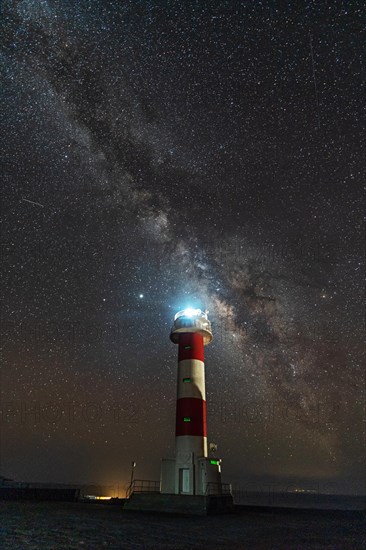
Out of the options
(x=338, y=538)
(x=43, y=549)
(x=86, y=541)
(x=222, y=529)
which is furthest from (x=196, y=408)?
(x=43, y=549)

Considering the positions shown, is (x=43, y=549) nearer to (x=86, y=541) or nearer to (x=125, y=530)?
(x=86, y=541)

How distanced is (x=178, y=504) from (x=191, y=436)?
378 centimetres

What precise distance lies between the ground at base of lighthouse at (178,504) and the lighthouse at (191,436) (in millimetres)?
789

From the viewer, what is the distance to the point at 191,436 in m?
25.3

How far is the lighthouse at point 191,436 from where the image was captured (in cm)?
2447

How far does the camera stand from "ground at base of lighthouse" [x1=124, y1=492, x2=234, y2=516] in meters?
22.6

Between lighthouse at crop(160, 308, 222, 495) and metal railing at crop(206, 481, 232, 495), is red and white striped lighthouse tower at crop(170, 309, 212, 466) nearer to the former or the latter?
lighthouse at crop(160, 308, 222, 495)

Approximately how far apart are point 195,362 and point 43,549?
1717 cm

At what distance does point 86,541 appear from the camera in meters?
12.3

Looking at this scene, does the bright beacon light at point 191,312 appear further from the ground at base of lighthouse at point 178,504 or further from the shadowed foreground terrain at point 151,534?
the shadowed foreground terrain at point 151,534

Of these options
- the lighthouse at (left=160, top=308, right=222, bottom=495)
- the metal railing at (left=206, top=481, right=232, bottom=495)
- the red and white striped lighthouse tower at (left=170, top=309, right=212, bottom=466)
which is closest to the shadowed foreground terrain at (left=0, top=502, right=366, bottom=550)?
the metal railing at (left=206, top=481, right=232, bottom=495)

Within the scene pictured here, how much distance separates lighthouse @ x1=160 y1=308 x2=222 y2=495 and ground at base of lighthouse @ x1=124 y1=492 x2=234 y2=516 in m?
0.79

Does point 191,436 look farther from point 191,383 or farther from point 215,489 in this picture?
point 215,489

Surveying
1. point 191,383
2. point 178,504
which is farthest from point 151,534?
point 191,383
